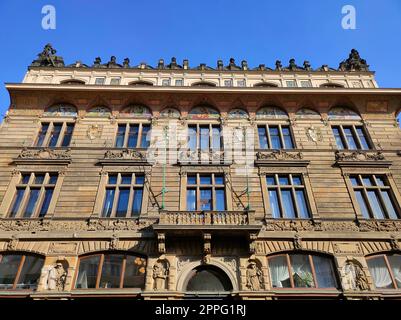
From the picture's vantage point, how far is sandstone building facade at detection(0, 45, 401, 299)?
14609mm

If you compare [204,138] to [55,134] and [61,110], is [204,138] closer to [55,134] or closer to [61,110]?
[55,134]

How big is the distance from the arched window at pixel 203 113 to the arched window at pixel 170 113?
31.7 inches

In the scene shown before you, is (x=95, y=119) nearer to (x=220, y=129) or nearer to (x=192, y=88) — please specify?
(x=192, y=88)

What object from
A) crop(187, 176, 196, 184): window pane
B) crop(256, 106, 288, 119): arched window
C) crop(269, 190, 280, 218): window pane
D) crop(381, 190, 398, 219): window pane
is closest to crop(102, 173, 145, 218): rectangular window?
crop(187, 176, 196, 184): window pane

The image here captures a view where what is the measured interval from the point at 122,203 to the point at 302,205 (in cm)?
948

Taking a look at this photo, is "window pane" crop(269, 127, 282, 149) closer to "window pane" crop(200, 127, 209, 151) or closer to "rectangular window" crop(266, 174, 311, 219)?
"rectangular window" crop(266, 174, 311, 219)

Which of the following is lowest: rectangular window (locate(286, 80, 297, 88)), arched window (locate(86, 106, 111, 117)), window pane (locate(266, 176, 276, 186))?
window pane (locate(266, 176, 276, 186))

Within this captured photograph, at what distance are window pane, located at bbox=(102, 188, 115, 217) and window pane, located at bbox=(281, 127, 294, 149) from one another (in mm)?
10555

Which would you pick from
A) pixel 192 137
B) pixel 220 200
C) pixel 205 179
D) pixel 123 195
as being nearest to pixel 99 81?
pixel 192 137

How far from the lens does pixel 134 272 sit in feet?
48.5

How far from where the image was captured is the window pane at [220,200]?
17.2m
